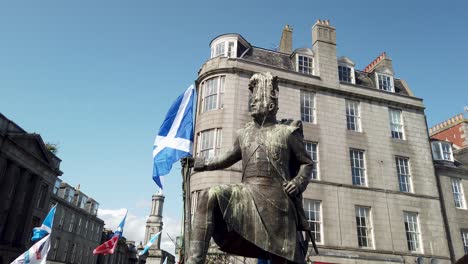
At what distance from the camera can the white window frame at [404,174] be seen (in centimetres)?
2562

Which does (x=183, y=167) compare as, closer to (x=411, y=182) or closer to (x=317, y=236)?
(x=317, y=236)

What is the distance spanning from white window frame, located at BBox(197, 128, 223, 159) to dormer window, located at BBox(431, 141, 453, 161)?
18282mm

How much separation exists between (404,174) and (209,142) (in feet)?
47.4

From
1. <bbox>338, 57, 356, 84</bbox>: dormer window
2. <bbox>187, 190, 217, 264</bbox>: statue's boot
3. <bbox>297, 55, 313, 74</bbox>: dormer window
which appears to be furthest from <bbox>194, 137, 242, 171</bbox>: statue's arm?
<bbox>338, 57, 356, 84</bbox>: dormer window

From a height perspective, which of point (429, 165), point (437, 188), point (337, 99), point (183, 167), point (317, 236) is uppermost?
point (337, 99)

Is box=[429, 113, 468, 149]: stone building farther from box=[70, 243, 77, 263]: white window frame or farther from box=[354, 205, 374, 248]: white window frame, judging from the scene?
box=[70, 243, 77, 263]: white window frame

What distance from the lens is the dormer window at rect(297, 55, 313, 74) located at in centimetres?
2738

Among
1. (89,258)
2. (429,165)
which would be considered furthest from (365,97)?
(89,258)

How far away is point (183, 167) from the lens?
4.84 metres

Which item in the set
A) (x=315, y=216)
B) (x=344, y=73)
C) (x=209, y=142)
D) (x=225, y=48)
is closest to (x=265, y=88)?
(x=209, y=142)

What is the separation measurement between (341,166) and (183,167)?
2125 centimetres

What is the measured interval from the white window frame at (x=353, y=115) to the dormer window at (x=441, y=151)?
25.7 ft

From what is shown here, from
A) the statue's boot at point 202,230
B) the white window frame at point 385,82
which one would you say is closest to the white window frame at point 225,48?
the white window frame at point 385,82

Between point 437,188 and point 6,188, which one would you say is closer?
point 437,188
